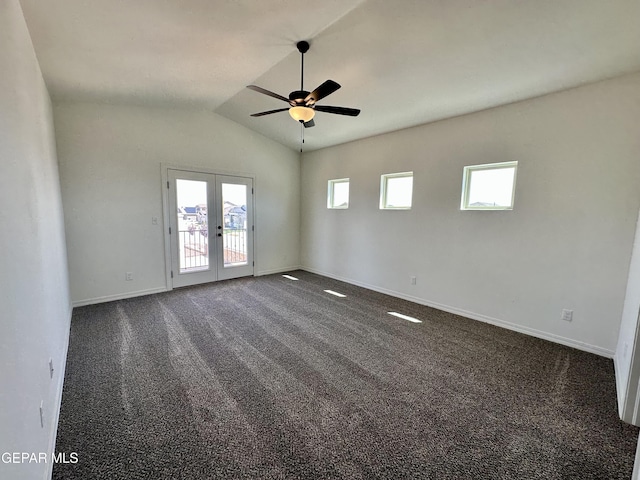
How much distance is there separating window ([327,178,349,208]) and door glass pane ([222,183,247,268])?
1686 millimetres

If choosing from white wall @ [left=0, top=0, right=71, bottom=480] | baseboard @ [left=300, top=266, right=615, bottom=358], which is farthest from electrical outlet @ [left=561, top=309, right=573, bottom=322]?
white wall @ [left=0, top=0, right=71, bottom=480]

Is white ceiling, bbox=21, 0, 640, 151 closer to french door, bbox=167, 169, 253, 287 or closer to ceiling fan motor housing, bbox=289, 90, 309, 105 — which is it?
ceiling fan motor housing, bbox=289, 90, 309, 105

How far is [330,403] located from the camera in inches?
80.4

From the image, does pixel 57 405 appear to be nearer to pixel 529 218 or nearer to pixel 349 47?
pixel 349 47

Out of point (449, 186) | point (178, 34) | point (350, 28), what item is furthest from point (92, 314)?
point (449, 186)

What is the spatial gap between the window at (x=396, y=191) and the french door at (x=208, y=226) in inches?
101

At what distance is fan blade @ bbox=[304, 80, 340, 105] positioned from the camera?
2.24 m

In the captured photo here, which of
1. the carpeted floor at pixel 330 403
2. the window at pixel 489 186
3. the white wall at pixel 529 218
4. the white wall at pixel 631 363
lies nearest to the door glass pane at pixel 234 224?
the carpeted floor at pixel 330 403

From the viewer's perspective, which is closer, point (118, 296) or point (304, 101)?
point (304, 101)

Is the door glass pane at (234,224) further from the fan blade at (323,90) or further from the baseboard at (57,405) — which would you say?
the fan blade at (323,90)

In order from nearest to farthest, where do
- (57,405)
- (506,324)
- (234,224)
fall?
(57,405) < (506,324) < (234,224)

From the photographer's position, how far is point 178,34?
234 centimetres

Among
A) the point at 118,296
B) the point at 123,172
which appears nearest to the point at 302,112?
the point at 123,172

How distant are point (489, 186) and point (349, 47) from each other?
2.38m
